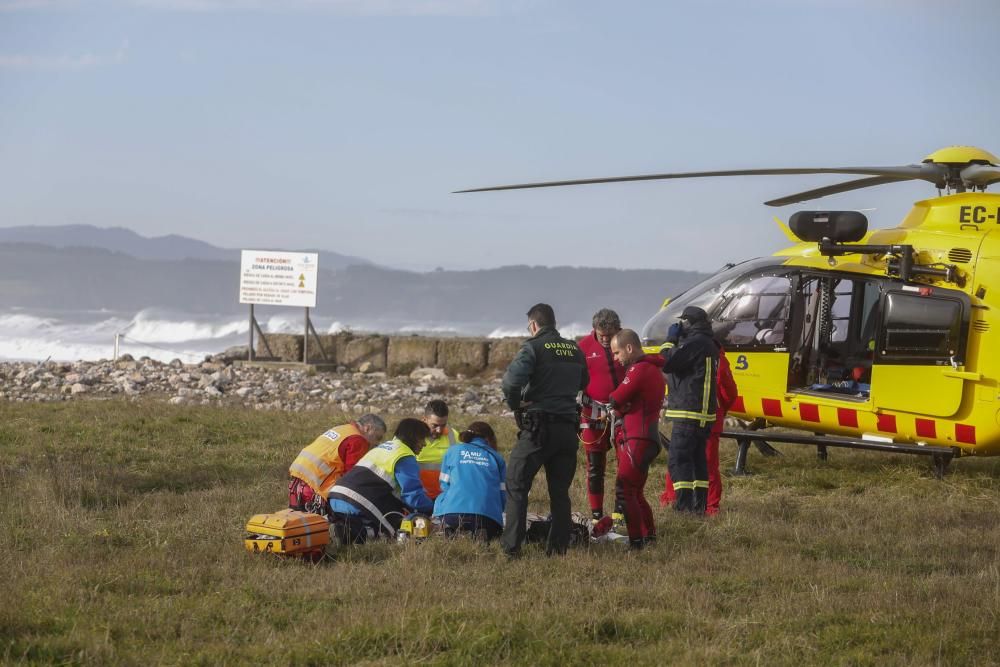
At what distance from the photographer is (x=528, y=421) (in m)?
7.82

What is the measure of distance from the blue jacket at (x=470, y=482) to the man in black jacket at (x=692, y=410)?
6.62 ft

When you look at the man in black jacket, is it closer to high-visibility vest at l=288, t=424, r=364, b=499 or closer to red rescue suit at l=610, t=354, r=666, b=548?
red rescue suit at l=610, t=354, r=666, b=548

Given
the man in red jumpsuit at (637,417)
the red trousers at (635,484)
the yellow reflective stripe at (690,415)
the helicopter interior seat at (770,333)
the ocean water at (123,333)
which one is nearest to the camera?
the red trousers at (635,484)

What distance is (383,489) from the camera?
8422mm

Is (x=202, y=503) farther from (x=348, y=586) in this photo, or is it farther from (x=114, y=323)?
(x=114, y=323)

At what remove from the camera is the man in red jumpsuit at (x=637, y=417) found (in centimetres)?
831

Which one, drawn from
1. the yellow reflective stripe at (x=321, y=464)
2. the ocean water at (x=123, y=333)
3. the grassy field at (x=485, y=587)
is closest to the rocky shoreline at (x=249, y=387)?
the grassy field at (x=485, y=587)

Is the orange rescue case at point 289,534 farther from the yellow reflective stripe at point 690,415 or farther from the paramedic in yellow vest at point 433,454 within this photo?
the yellow reflective stripe at point 690,415

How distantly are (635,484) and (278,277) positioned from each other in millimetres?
23483

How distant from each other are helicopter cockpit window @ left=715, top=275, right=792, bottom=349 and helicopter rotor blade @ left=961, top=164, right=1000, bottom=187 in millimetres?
2132

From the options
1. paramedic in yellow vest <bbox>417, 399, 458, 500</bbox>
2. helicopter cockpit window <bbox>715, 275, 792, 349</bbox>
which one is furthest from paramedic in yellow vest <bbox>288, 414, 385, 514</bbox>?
helicopter cockpit window <bbox>715, 275, 792, 349</bbox>

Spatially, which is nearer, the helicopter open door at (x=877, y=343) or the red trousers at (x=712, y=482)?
the red trousers at (x=712, y=482)

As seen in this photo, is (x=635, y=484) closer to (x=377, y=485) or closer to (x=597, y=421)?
(x=597, y=421)

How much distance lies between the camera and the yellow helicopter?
37.7ft
